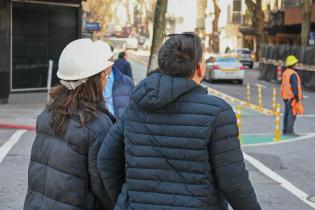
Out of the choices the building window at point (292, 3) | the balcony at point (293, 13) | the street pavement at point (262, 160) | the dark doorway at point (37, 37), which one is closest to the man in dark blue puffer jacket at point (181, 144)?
the street pavement at point (262, 160)

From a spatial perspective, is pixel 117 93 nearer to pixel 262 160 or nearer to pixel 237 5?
pixel 262 160

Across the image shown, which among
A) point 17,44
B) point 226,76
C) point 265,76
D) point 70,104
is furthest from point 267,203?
point 265,76

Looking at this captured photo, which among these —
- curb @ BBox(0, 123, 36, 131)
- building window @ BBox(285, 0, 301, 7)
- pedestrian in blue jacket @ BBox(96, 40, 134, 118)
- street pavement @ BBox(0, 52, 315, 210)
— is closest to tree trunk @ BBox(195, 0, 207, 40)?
building window @ BBox(285, 0, 301, 7)

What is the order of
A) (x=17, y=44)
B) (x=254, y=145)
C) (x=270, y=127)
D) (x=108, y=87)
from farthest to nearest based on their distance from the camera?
(x=17, y=44) < (x=270, y=127) < (x=254, y=145) < (x=108, y=87)

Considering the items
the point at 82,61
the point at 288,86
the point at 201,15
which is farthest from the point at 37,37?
the point at 201,15

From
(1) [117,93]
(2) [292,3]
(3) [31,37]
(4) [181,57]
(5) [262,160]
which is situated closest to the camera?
(4) [181,57]

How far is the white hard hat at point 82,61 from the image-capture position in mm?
3557

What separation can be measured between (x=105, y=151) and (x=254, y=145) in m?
10.5

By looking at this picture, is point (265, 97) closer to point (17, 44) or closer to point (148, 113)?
point (17, 44)

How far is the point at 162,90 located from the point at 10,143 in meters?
10.6

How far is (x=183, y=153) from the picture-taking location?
3070 millimetres

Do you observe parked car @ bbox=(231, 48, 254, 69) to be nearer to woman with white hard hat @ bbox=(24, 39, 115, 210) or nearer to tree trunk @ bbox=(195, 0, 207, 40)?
tree trunk @ bbox=(195, 0, 207, 40)

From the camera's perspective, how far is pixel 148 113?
3.18 metres

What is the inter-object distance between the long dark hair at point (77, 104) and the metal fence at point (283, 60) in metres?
30.2
